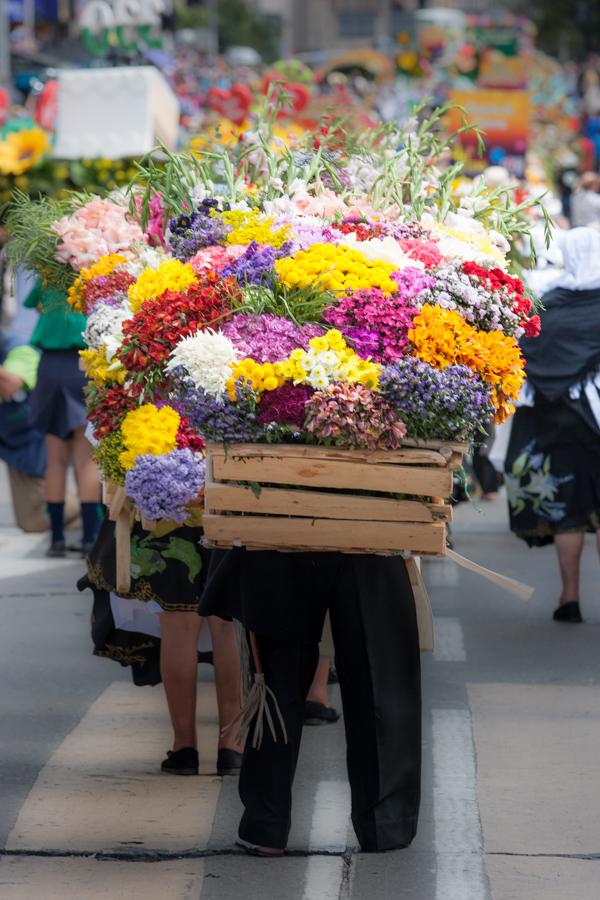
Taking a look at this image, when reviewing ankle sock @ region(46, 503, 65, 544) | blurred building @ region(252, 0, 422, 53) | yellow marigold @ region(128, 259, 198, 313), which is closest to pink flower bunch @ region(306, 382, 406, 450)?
yellow marigold @ region(128, 259, 198, 313)

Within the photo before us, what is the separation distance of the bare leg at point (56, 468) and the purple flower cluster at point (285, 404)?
525 centimetres

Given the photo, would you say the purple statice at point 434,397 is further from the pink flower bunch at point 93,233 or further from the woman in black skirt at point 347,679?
the pink flower bunch at point 93,233

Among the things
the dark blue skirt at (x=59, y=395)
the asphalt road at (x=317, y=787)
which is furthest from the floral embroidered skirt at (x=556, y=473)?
the dark blue skirt at (x=59, y=395)

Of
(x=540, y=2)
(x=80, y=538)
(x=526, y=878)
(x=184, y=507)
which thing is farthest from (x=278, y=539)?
(x=540, y=2)

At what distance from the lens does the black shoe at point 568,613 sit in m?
7.88

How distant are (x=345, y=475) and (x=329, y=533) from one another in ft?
0.54

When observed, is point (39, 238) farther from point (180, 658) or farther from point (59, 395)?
point (59, 395)

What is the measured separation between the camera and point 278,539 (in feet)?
14.4

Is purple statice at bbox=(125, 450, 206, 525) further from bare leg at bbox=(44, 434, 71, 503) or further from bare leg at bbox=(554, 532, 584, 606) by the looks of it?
bare leg at bbox=(44, 434, 71, 503)

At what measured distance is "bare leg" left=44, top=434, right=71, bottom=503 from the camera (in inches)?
372

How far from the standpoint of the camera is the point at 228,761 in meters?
5.44

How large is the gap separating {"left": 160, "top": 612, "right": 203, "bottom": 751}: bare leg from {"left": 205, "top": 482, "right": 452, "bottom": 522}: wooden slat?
0.99m

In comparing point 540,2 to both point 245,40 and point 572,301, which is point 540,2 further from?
point 572,301

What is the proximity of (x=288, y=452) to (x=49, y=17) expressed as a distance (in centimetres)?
5467
